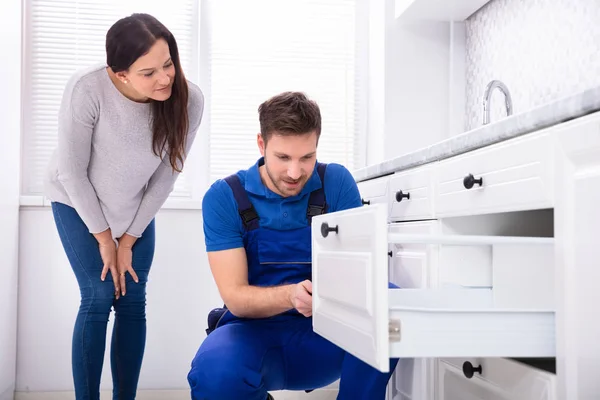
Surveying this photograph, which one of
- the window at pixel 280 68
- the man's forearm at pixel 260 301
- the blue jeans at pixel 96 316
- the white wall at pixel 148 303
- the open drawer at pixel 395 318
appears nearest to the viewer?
the open drawer at pixel 395 318

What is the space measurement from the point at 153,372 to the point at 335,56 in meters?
1.52

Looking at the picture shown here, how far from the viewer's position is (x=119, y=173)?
1959mm

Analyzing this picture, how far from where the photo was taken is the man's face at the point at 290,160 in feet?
5.19

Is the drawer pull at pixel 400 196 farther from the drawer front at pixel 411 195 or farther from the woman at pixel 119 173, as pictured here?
the woman at pixel 119 173

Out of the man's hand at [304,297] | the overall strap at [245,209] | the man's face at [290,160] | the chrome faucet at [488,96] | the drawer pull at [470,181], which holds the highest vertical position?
the chrome faucet at [488,96]

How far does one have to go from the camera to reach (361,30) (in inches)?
116

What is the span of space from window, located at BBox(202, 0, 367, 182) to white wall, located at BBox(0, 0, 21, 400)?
0.75m

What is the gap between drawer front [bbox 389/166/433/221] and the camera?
169 centimetres

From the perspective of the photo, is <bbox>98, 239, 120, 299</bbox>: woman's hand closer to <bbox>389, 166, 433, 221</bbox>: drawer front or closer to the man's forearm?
the man's forearm

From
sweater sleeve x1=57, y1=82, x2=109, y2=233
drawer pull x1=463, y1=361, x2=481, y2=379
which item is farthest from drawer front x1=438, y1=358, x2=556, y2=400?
sweater sleeve x1=57, y1=82, x2=109, y2=233

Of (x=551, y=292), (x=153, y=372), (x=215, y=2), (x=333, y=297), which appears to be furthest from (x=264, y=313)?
(x=215, y=2)

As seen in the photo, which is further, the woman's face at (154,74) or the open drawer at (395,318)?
the woman's face at (154,74)

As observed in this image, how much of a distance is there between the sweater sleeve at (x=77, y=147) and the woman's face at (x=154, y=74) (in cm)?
13

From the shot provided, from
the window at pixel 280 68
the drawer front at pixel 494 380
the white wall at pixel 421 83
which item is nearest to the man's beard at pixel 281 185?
the drawer front at pixel 494 380
